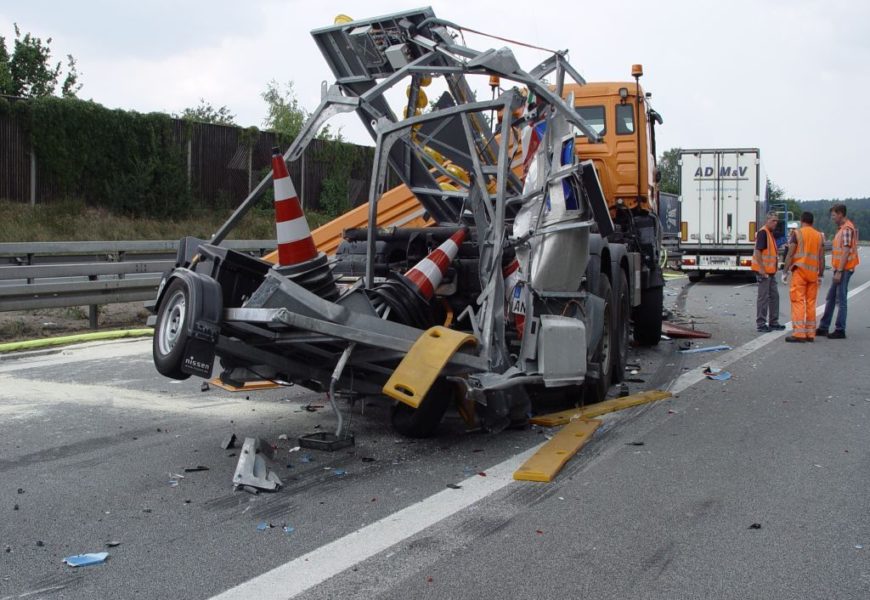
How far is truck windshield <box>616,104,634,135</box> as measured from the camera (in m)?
10.7

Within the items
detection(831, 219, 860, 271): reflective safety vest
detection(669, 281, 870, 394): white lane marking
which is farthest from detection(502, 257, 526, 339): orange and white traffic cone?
detection(831, 219, 860, 271): reflective safety vest

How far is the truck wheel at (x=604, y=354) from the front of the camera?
7.68 metres

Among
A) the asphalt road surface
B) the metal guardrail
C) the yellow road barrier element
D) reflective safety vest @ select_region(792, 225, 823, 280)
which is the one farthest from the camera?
reflective safety vest @ select_region(792, 225, 823, 280)

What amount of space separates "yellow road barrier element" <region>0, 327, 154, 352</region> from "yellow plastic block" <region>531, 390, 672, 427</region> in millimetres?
5263

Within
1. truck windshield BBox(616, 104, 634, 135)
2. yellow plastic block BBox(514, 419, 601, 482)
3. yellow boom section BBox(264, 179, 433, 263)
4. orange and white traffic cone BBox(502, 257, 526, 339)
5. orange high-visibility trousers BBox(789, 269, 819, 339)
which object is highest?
truck windshield BBox(616, 104, 634, 135)

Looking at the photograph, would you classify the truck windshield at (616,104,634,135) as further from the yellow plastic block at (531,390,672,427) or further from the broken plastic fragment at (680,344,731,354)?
the yellow plastic block at (531,390,672,427)

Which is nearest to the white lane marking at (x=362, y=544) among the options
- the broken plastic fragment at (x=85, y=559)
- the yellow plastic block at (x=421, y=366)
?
the yellow plastic block at (x=421, y=366)

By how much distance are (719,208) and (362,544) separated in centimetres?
2388

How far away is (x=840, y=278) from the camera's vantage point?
1329 centimetres

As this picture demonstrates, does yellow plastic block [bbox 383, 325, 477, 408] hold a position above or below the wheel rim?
below

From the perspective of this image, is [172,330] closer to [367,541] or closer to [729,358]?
[367,541]

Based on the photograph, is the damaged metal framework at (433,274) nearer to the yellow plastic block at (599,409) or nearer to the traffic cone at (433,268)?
the traffic cone at (433,268)

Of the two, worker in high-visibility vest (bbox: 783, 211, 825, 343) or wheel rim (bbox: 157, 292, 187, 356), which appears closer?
wheel rim (bbox: 157, 292, 187, 356)

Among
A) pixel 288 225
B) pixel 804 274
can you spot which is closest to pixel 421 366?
pixel 288 225
